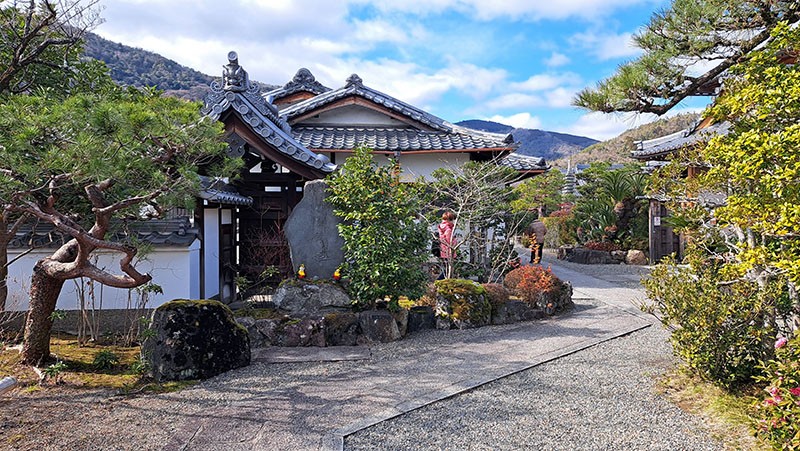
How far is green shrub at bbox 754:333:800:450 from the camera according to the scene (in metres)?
2.96

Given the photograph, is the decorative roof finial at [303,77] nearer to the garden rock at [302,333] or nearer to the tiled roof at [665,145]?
the tiled roof at [665,145]

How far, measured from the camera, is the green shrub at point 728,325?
4344 millimetres

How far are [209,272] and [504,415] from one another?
5.95 metres

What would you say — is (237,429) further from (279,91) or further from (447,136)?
(279,91)

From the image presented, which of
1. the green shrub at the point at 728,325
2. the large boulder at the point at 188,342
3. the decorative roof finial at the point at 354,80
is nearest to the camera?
the green shrub at the point at 728,325

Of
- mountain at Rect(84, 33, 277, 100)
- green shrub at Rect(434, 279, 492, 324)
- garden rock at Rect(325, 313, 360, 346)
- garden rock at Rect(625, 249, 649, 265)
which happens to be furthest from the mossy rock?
mountain at Rect(84, 33, 277, 100)

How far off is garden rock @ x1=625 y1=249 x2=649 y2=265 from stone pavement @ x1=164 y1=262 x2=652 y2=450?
860 cm

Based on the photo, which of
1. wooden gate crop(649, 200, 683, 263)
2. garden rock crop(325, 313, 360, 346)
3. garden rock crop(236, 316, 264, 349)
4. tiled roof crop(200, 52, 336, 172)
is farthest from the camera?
wooden gate crop(649, 200, 683, 263)

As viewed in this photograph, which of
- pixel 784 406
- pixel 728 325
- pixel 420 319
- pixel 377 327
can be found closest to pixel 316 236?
pixel 377 327

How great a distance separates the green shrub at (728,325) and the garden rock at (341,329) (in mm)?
3862

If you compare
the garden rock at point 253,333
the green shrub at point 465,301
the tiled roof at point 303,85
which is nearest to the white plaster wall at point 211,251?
the garden rock at point 253,333

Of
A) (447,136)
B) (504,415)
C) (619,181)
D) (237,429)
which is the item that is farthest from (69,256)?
(619,181)

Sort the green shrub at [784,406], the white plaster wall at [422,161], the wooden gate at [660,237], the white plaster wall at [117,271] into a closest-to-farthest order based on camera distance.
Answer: the green shrub at [784,406] < the white plaster wall at [117,271] < the white plaster wall at [422,161] < the wooden gate at [660,237]

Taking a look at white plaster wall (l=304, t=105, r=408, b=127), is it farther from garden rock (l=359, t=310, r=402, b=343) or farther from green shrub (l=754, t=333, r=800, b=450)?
green shrub (l=754, t=333, r=800, b=450)
